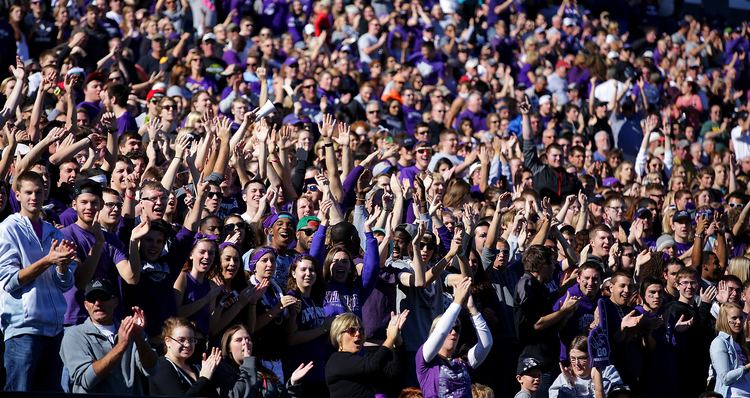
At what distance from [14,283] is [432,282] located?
130 inches

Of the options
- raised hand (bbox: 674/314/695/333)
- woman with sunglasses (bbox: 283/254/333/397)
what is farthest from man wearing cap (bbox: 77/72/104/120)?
raised hand (bbox: 674/314/695/333)

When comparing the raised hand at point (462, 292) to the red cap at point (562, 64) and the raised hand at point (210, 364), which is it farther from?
the red cap at point (562, 64)

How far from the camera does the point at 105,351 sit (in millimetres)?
7254

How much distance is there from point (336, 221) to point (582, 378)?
6.86 ft

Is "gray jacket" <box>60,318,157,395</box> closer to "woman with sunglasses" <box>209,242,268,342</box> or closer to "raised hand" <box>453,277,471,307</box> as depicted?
"woman with sunglasses" <box>209,242,268,342</box>

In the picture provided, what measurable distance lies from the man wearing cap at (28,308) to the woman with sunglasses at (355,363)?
1.62 m

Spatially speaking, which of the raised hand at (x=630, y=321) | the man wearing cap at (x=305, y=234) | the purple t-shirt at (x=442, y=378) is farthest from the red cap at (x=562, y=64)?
the purple t-shirt at (x=442, y=378)

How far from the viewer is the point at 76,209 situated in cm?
792

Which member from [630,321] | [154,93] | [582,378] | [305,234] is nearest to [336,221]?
[305,234]

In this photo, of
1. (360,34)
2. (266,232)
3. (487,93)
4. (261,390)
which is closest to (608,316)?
(266,232)

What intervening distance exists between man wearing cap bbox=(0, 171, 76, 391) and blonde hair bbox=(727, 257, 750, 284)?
6816mm

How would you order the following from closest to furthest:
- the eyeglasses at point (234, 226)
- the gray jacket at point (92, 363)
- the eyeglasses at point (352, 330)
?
1. the gray jacket at point (92, 363)
2. the eyeglasses at point (352, 330)
3. the eyeglasses at point (234, 226)

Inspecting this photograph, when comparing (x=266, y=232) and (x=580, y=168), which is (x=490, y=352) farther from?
(x=580, y=168)

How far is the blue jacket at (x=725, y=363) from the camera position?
10.4 m
